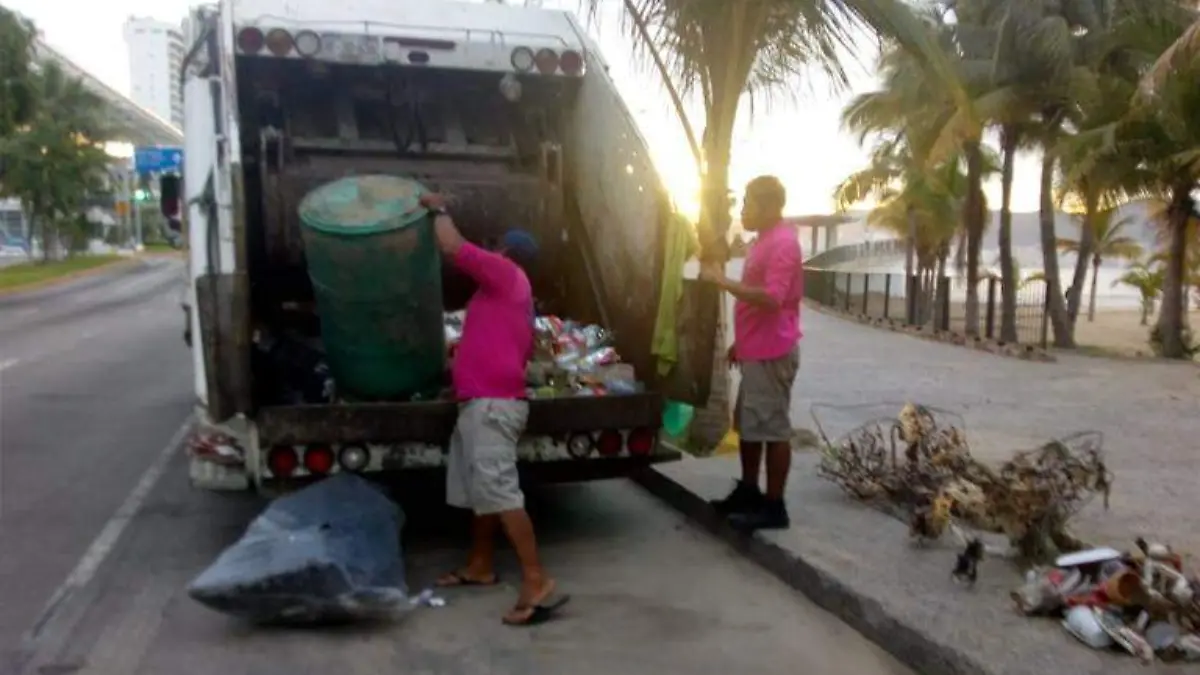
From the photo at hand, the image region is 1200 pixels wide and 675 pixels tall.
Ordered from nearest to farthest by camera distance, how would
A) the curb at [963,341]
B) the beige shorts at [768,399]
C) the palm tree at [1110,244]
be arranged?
the beige shorts at [768,399]
the curb at [963,341]
the palm tree at [1110,244]

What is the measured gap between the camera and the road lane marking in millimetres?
5355

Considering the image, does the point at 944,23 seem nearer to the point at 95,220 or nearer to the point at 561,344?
the point at 561,344

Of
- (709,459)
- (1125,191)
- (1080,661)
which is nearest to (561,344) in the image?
(709,459)

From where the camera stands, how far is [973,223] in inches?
1041

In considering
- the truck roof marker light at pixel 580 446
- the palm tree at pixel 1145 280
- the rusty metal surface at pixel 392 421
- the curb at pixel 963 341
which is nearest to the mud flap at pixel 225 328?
the rusty metal surface at pixel 392 421

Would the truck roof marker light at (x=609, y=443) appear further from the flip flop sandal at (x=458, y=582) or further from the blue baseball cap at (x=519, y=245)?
the blue baseball cap at (x=519, y=245)

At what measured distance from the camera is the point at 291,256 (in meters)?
7.06

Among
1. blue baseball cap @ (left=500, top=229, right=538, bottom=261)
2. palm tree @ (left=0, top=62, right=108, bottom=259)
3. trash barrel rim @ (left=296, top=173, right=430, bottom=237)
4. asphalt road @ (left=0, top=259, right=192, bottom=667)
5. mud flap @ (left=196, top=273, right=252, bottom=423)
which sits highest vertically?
palm tree @ (left=0, top=62, right=108, bottom=259)

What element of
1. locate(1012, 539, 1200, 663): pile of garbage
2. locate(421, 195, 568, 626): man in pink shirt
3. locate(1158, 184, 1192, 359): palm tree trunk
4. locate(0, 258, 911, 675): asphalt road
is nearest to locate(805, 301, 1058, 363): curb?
locate(1158, 184, 1192, 359): palm tree trunk

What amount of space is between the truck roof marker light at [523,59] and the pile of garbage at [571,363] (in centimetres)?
136

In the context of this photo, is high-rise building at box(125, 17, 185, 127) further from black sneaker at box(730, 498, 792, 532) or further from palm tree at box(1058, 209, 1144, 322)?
black sneaker at box(730, 498, 792, 532)

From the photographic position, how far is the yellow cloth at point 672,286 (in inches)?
249

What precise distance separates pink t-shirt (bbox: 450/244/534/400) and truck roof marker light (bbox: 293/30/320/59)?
6.21 ft

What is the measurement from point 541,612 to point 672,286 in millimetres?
1834
